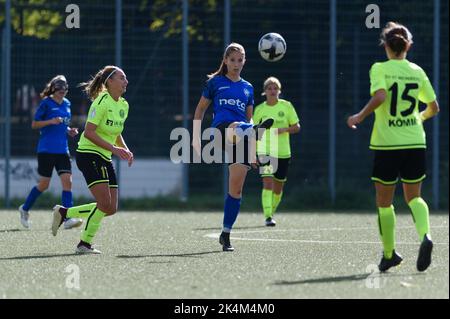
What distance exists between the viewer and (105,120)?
10.6 m

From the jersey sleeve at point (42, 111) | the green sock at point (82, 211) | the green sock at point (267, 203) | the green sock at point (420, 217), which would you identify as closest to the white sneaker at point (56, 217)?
the green sock at point (82, 211)

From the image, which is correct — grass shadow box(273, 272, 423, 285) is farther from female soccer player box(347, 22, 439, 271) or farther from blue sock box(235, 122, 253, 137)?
blue sock box(235, 122, 253, 137)

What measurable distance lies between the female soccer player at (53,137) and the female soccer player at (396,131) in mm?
6436

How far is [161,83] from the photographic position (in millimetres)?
20578

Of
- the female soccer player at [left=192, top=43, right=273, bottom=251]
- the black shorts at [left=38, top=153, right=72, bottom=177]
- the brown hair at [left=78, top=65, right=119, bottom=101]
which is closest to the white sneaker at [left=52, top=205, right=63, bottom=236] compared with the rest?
the brown hair at [left=78, top=65, right=119, bottom=101]

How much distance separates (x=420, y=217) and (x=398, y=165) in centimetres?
43

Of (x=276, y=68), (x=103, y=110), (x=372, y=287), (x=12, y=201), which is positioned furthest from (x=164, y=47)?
(x=372, y=287)

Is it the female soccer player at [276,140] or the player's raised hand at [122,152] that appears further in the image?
the female soccer player at [276,140]

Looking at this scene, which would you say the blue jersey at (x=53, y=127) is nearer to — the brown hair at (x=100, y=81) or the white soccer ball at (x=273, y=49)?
the white soccer ball at (x=273, y=49)

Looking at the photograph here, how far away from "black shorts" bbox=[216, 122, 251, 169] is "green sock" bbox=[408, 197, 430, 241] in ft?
8.54

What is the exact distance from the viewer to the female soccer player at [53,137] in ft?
46.8
